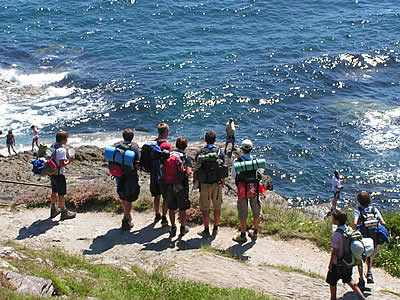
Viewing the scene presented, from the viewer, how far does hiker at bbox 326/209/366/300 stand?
8.73m

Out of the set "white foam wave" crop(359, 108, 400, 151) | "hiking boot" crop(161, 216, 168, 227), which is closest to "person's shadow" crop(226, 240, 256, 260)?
"hiking boot" crop(161, 216, 168, 227)

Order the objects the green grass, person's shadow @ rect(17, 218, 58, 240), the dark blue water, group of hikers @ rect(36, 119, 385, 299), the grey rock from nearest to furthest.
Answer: the grey rock < the green grass < group of hikers @ rect(36, 119, 385, 299) < person's shadow @ rect(17, 218, 58, 240) < the dark blue water

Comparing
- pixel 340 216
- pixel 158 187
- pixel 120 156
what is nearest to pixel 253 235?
pixel 158 187

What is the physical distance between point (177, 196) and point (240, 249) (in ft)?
6.36

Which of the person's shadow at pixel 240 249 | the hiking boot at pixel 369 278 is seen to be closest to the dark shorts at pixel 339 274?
the hiking boot at pixel 369 278

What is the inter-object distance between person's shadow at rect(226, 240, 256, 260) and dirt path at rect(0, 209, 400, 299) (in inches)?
0.6

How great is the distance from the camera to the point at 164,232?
12.1 metres

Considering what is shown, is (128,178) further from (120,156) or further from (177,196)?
(177,196)

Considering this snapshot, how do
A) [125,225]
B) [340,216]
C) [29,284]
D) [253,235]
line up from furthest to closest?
1. [125,225]
2. [253,235]
3. [340,216]
4. [29,284]

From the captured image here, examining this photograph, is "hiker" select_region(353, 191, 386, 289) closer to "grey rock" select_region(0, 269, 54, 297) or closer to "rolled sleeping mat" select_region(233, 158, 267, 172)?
"rolled sleeping mat" select_region(233, 158, 267, 172)

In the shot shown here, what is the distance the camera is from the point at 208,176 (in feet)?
36.7

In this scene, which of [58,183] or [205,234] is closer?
[205,234]

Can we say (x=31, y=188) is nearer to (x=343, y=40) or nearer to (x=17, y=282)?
(x=17, y=282)

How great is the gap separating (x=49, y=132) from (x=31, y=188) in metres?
13.5
